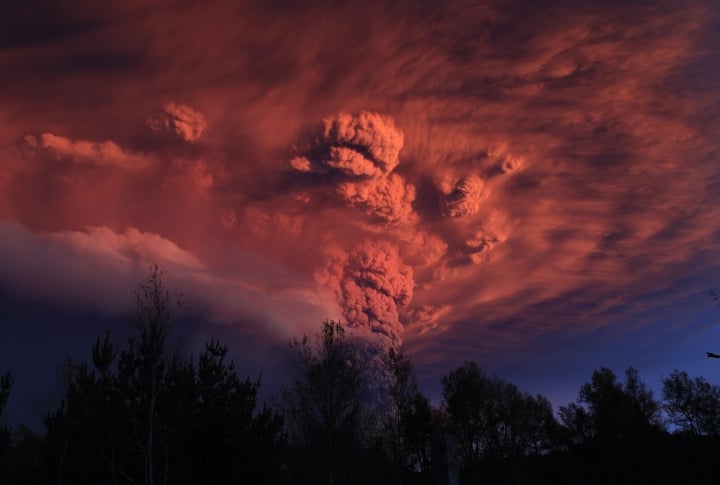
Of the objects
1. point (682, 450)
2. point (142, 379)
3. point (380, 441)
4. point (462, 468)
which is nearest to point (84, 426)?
point (142, 379)

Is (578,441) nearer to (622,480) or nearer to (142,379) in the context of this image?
(622,480)

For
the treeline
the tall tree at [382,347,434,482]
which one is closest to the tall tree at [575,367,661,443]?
the treeline

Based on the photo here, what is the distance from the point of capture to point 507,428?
2785 inches

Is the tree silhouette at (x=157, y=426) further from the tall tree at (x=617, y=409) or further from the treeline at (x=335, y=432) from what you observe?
the tall tree at (x=617, y=409)

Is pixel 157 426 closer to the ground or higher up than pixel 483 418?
closer to the ground

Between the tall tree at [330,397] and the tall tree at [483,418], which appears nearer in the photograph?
the tall tree at [330,397]

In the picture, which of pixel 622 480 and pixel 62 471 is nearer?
pixel 62 471

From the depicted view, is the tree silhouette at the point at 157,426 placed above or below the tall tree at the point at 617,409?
below

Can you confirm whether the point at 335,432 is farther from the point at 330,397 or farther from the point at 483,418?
the point at 483,418

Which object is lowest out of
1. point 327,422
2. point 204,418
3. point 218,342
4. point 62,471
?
point 62,471

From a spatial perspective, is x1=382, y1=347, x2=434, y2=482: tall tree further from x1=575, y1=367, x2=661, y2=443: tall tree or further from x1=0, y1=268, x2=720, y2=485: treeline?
x1=575, y1=367, x2=661, y2=443: tall tree

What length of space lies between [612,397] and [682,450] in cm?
983

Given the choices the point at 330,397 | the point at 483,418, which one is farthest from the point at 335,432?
the point at 483,418

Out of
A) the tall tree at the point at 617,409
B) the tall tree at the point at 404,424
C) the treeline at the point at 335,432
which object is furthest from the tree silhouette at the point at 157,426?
the tall tree at the point at 617,409
